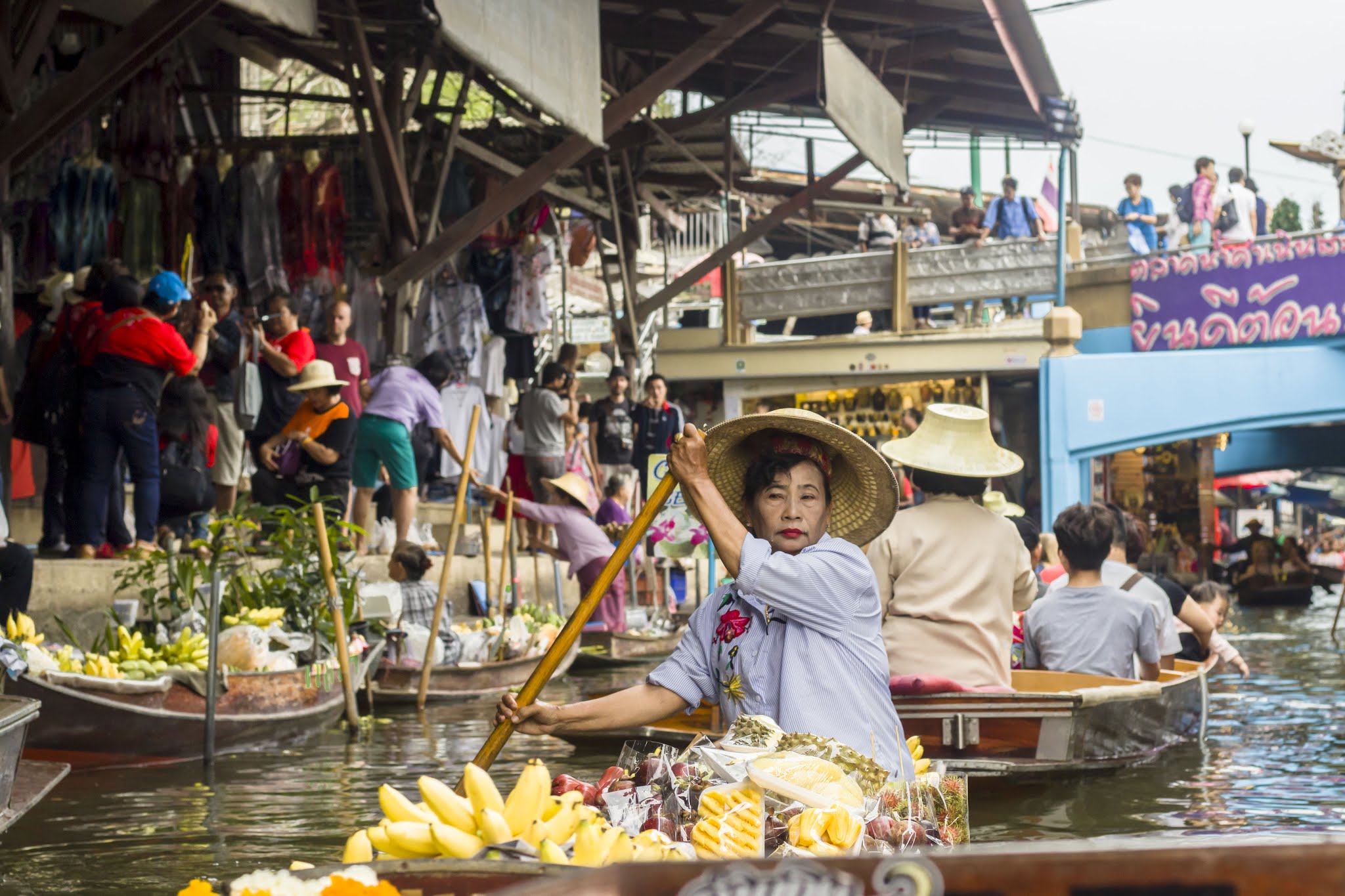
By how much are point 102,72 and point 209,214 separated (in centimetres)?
465

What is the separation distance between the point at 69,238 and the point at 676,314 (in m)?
12.8

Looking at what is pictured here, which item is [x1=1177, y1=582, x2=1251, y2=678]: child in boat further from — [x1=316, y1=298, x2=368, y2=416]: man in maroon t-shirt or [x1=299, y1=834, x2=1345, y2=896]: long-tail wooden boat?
[x1=299, y1=834, x2=1345, y2=896]: long-tail wooden boat

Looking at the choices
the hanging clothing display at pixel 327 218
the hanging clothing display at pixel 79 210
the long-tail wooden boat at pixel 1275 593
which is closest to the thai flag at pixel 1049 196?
the long-tail wooden boat at pixel 1275 593

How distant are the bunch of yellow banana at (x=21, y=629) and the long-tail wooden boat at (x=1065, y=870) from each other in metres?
5.91

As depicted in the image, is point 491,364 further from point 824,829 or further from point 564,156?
point 824,829

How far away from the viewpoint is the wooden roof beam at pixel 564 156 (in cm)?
1014

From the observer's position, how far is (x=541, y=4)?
789 centimetres

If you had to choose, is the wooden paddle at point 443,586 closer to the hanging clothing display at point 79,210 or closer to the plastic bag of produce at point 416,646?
Result: the plastic bag of produce at point 416,646

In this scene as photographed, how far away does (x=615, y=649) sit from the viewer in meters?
11.1

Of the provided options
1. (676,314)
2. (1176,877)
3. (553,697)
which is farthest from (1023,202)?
(1176,877)

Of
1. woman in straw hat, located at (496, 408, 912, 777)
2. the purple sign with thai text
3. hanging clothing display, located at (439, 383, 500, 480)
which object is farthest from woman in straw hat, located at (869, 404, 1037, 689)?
the purple sign with thai text

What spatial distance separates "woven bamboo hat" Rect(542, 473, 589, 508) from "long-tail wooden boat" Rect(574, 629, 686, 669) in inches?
44.3

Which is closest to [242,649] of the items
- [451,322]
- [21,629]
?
[21,629]

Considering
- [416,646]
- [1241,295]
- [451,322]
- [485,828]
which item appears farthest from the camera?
[1241,295]
